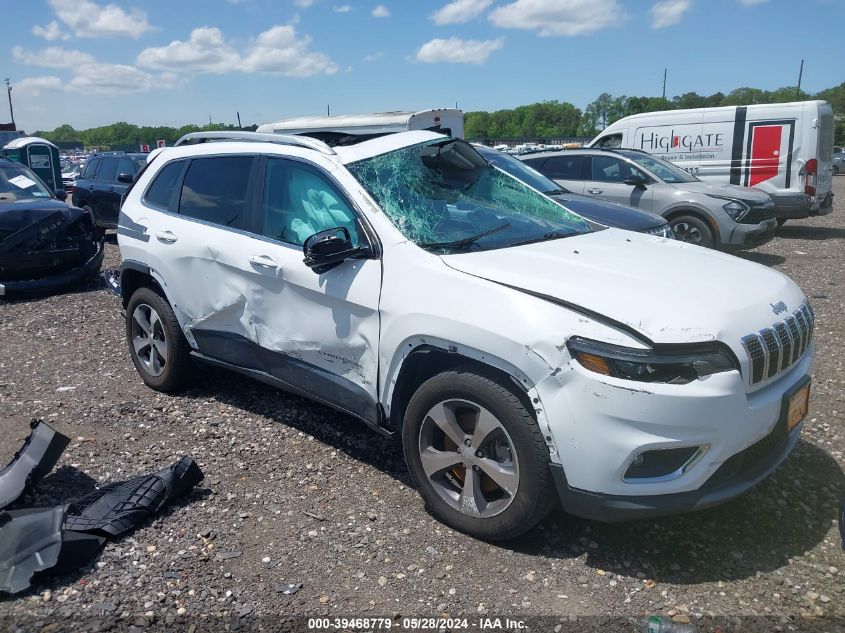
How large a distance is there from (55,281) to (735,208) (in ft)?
31.1

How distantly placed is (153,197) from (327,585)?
10.9 ft

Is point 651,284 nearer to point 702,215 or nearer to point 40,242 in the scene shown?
point 40,242

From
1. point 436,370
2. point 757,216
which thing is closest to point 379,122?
point 757,216

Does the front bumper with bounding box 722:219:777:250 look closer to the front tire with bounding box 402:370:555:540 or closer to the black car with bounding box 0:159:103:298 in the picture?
the front tire with bounding box 402:370:555:540

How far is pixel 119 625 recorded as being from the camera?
2799 millimetres

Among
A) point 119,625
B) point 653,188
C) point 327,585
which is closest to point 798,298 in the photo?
point 327,585

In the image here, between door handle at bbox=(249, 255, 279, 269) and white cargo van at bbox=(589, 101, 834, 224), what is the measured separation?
37.4 feet

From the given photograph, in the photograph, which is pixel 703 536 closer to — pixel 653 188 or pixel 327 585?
pixel 327 585

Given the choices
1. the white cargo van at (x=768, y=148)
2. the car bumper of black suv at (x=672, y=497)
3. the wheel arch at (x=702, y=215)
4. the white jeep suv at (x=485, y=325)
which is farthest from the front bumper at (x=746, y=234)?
the car bumper of black suv at (x=672, y=497)

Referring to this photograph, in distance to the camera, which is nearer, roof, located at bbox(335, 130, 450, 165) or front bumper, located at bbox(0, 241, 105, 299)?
roof, located at bbox(335, 130, 450, 165)

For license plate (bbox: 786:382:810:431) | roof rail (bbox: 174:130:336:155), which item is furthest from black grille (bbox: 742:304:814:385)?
roof rail (bbox: 174:130:336:155)

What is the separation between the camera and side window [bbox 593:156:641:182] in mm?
11023

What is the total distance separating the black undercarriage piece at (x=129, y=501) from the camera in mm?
3371

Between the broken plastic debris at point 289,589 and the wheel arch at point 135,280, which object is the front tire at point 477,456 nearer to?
the broken plastic debris at point 289,589
